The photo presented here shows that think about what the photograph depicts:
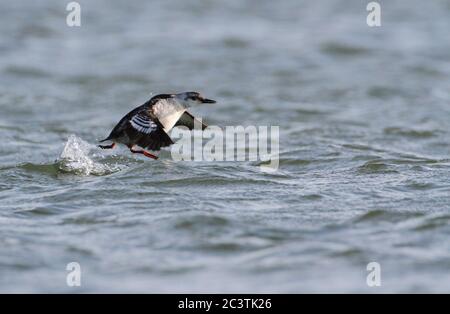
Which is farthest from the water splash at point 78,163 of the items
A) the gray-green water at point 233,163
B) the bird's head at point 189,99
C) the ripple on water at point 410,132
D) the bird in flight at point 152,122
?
the ripple on water at point 410,132

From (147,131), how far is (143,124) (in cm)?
17

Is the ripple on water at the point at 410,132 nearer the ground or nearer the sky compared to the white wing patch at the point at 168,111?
nearer the sky

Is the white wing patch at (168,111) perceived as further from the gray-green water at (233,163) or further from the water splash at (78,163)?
the water splash at (78,163)

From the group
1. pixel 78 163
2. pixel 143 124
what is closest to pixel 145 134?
pixel 143 124

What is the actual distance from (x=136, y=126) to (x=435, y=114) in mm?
7093

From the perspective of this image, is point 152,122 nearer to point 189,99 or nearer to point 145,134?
point 145,134

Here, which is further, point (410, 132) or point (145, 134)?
point (410, 132)

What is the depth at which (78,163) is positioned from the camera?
12.3m

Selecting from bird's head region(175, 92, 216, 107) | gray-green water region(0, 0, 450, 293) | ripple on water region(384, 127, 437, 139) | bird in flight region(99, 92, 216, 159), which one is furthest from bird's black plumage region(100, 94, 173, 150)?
ripple on water region(384, 127, 437, 139)

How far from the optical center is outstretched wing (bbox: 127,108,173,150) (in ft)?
35.4

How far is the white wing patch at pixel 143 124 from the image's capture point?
36.2 ft

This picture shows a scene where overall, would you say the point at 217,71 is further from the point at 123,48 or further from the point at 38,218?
the point at 38,218
